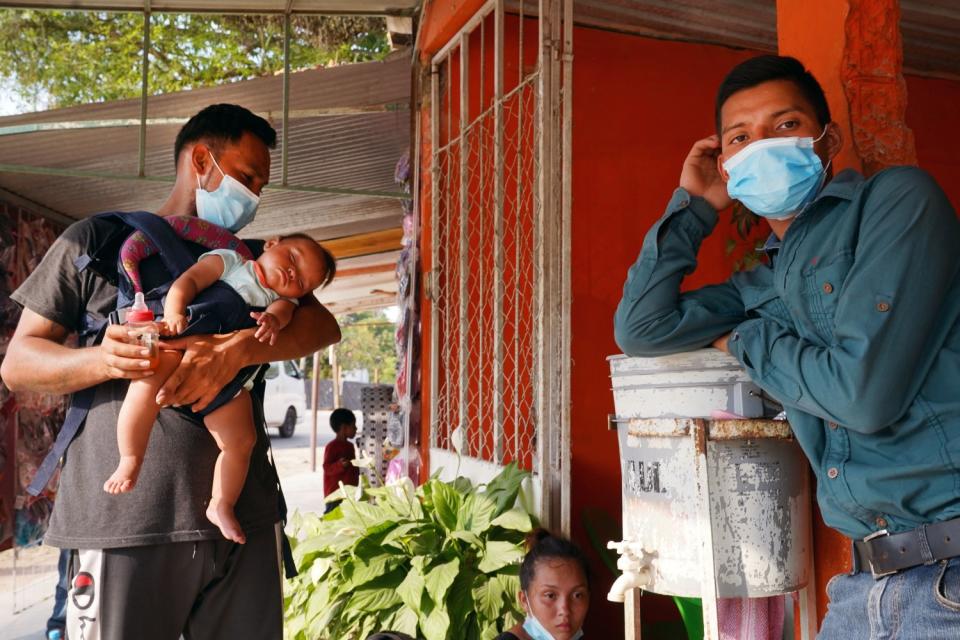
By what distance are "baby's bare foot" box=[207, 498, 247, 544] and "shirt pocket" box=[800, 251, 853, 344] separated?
4.32ft

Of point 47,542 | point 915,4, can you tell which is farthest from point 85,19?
point 47,542

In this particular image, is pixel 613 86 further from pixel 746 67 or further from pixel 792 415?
pixel 792 415

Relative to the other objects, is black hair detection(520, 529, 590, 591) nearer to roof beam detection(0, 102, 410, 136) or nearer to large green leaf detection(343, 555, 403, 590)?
large green leaf detection(343, 555, 403, 590)

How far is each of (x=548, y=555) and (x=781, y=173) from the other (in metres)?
2.08

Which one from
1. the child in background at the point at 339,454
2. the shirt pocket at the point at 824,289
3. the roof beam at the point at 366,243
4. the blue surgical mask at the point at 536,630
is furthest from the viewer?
the roof beam at the point at 366,243

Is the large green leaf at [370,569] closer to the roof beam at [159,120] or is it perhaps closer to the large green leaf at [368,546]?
the large green leaf at [368,546]

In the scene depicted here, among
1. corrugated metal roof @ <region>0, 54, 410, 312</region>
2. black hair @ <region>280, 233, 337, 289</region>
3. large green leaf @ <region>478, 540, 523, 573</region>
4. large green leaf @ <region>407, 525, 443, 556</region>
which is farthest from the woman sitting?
corrugated metal roof @ <region>0, 54, 410, 312</region>

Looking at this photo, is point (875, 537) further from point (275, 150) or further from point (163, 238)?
point (275, 150)

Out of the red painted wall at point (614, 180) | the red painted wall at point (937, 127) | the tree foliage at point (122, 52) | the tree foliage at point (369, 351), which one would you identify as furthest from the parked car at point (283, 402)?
the red painted wall at point (937, 127)

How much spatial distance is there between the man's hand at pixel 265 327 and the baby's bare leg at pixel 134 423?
9.5 inches

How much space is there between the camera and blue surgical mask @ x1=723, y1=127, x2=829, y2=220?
6.16 ft

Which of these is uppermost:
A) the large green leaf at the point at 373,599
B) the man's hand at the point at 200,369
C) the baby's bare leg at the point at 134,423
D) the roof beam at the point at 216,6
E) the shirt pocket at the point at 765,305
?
the roof beam at the point at 216,6

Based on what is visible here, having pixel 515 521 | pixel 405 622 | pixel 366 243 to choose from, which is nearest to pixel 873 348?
pixel 515 521

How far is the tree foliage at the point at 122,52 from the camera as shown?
43.9 feet
